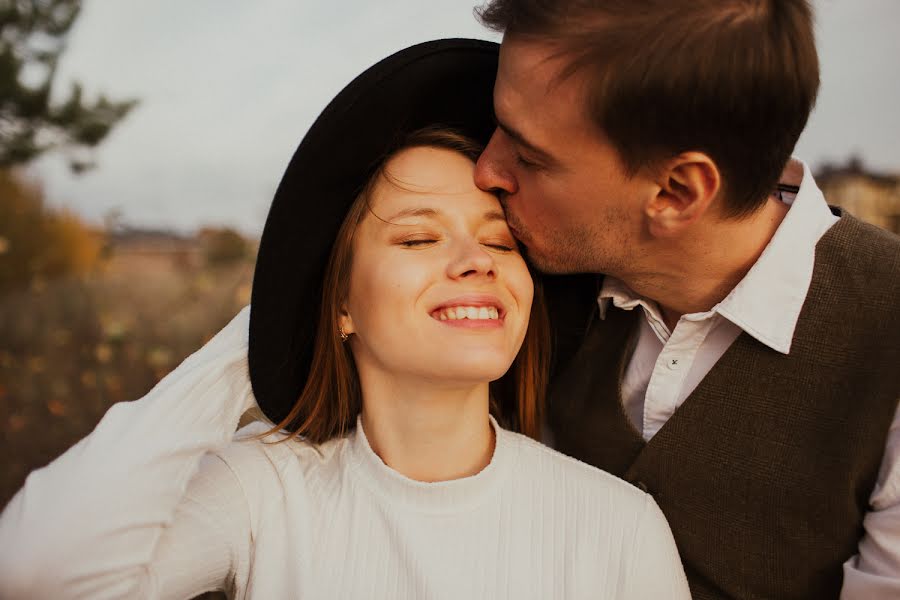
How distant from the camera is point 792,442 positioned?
6.95 ft

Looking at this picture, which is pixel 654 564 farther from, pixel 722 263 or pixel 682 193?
pixel 682 193

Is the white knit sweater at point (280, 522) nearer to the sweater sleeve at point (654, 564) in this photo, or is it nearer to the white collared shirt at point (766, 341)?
the sweater sleeve at point (654, 564)

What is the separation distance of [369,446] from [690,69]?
4.71 ft

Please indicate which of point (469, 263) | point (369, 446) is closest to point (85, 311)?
point (369, 446)

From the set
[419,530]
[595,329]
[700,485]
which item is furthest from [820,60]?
[419,530]

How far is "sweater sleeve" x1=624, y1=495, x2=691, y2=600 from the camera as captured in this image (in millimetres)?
2018

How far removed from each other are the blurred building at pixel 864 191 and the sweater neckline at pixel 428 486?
578cm

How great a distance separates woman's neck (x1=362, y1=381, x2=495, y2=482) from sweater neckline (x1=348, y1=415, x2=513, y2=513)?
0.22ft

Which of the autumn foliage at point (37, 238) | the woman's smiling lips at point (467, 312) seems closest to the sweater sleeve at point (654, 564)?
the woman's smiling lips at point (467, 312)

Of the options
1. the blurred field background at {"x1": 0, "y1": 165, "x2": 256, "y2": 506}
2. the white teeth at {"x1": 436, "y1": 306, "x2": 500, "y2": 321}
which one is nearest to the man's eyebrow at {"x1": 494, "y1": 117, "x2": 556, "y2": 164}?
the white teeth at {"x1": 436, "y1": 306, "x2": 500, "y2": 321}

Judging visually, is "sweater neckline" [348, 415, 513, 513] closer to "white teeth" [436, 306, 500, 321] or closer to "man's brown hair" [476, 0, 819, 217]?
"white teeth" [436, 306, 500, 321]

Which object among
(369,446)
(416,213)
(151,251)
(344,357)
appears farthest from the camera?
(151,251)

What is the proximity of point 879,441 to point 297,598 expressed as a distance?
1.65m

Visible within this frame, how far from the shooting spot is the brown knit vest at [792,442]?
201 cm
